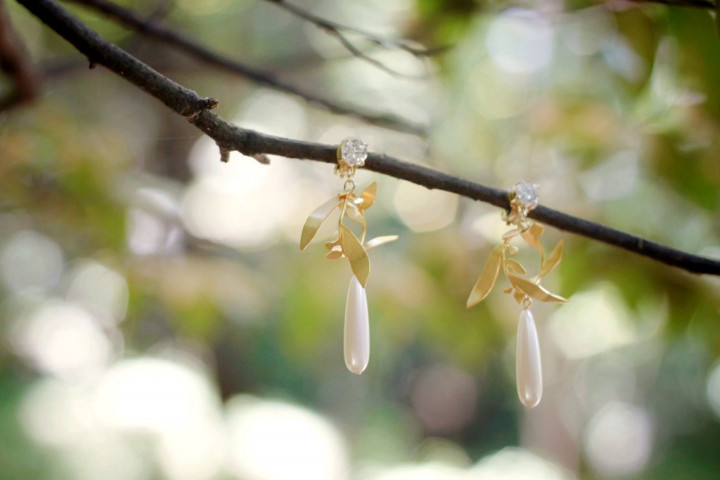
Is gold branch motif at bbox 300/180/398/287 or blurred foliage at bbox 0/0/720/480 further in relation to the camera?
blurred foliage at bbox 0/0/720/480

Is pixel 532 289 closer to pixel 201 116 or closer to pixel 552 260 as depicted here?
pixel 552 260

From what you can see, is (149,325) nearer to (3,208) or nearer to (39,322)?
(39,322)

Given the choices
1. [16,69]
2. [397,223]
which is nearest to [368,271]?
[16,69]

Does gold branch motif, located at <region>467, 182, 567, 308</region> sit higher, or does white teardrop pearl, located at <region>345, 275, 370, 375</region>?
gold branch motif, located at <region>467, 182, 567, 308</region>

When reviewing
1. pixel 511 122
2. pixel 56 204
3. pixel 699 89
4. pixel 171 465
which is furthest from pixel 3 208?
pixel 171 465

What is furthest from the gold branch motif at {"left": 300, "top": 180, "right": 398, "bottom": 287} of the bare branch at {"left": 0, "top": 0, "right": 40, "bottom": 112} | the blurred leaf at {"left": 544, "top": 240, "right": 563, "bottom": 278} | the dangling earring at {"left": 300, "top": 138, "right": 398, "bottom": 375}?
the bare branch at {"left": 0, "top": 0, "right": 40, "bottom": 112}

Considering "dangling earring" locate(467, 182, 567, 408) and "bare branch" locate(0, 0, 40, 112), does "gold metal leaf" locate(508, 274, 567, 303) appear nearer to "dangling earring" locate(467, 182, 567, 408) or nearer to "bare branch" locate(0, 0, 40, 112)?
"dangling earring" locate(467, 182, 567, 408)
